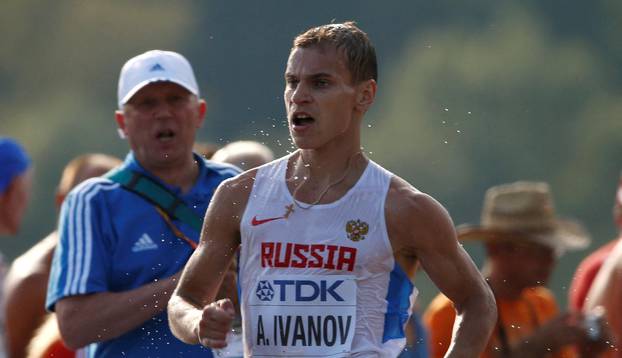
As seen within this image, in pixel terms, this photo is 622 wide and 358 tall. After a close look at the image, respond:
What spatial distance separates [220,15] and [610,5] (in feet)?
11.0

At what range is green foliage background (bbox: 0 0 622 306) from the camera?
12.2 meters

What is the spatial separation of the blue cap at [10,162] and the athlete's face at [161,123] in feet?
1.54

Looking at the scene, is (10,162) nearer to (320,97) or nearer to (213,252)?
(213,252)

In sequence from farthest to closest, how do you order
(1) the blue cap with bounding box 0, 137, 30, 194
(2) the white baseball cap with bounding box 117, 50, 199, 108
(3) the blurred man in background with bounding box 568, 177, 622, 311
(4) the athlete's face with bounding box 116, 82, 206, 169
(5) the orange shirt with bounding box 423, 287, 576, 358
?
(3) the blurred man in background with bounding box 568, 177, 622, 311 → (5) the orange shirt with bounding box 423, 287, 576, 358 → (1) the blue cap with bounding box 0, 137, 30, 194 → (2) the white baseball cap with bounding box 117, 50, 199, 108 → (4) the athlete's face with bounding box 116, 82, 206, 169

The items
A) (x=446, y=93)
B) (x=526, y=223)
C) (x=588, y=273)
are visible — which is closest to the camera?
(x=588, y=273)

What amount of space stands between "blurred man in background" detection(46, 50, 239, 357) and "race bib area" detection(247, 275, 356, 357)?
3.65 feet

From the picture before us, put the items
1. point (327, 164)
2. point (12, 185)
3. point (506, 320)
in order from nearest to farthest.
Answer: point (327, 164) → point (12, 185) → point (506, 320)

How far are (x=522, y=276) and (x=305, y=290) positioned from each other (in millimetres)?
2384

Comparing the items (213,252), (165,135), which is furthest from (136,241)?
(213,252)

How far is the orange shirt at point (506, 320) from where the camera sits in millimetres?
6812

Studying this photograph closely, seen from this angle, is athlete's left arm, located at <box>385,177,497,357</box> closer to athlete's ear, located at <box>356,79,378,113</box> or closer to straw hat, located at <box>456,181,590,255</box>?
athlete's ear, located at <box>356,79,378,113</box>

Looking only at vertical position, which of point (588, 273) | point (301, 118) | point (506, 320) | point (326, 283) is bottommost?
point (506, 320)

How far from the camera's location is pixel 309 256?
4.84m

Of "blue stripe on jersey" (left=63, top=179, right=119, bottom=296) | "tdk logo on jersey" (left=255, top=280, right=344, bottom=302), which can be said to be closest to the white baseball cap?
"blue stripe on jersey" (left=63, top=179, right=119, bottom=296)
